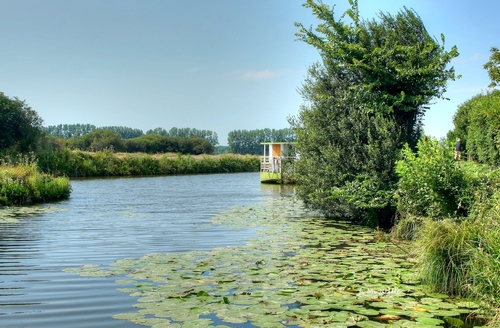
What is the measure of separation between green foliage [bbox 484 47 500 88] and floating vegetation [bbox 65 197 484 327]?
25.7 meters

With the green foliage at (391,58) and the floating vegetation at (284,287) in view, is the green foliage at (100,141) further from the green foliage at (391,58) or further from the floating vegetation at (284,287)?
the floating vegetation at (284,287)

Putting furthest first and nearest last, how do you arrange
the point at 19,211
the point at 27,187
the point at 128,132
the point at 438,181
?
the point at 128,132
the point at 27,187
the point at 19,211
the point at 438,181

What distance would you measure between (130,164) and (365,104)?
40.3m

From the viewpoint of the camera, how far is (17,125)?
41250 millimetres

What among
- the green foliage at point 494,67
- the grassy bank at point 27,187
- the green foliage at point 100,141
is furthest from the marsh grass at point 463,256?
the green foliage at point 100,141

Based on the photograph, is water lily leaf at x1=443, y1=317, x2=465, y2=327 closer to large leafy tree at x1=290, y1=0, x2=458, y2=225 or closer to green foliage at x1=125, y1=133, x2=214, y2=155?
large leafy tree at x1=290, y1=0, x2=458, y2=225

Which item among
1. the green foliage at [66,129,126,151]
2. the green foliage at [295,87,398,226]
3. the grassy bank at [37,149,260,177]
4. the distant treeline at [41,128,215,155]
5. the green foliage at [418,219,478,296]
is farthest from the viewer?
the distant treeline at [41,128,215,155]

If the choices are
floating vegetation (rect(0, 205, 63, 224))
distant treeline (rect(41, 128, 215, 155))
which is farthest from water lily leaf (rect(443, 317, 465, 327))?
distant treeline (rect(41, 128, 215, 155))

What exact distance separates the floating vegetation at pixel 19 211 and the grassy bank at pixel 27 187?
0.96m

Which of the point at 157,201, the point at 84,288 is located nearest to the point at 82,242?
the point at 84,288

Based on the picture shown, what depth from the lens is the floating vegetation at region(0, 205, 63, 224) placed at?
1478cm

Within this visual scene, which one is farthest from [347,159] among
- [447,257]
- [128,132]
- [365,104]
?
[128,132]

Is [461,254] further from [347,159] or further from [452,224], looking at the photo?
[347,159]

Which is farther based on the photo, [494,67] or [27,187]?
[494,67]
